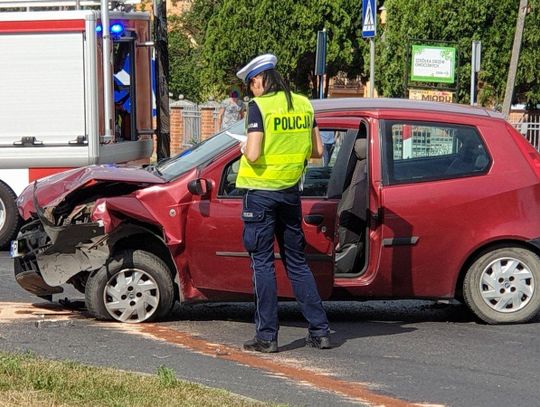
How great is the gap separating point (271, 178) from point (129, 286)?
1.56m

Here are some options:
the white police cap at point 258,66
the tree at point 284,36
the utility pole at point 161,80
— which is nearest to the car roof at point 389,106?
the white police cap at point 258,66

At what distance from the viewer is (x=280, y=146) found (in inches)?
283

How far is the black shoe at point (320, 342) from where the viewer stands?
752cm

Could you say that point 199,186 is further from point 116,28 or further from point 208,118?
point 208,118

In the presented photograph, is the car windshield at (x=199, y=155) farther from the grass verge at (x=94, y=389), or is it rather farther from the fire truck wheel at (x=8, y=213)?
the fire truck wheel at (x=8, y=213)

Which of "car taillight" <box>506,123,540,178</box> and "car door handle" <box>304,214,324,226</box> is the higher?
"car taillight" <box>506,123,540,178</box>

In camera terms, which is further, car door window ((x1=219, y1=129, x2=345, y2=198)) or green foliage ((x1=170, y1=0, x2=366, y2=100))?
green foliage ((x1=170, y1=0, x2=366, y2=100))

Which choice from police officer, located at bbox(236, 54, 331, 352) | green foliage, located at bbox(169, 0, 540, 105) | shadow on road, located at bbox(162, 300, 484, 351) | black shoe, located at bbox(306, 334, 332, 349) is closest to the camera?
police officer, located at bbox(236, 54, 331, 352)

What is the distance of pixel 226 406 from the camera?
18.7ft

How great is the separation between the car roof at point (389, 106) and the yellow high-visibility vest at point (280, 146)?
1.05 metres

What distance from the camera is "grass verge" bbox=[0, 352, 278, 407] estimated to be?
5.65 metres

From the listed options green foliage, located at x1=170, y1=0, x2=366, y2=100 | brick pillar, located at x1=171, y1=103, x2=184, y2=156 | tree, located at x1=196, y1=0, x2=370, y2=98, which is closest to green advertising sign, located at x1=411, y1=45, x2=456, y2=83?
brick pillar, located at x1=171, y1=103, x2=184, y2=156

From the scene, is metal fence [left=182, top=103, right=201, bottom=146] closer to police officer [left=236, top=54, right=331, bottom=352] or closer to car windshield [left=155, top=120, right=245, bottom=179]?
car windshield [left=155, top=120, right=245, bottom=179]

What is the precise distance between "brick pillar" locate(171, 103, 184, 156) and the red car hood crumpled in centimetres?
2574
